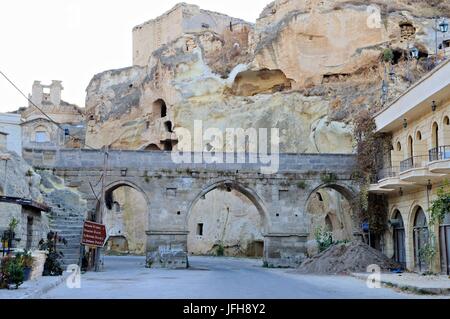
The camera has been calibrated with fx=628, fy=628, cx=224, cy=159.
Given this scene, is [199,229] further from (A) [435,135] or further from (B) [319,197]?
(A) [435,135]

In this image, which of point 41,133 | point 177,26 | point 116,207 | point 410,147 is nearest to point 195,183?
point 410,147

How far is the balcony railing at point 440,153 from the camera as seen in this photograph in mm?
19289

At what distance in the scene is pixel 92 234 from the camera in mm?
22281

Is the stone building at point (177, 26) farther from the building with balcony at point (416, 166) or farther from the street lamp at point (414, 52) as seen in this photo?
the building with balcony at point (416, 166)

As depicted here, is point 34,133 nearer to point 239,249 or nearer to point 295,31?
point 239,249

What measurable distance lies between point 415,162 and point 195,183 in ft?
32.8

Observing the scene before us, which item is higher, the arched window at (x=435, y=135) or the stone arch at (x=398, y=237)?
the arched window at (x=435, y=135)

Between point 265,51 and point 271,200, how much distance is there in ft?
54.2

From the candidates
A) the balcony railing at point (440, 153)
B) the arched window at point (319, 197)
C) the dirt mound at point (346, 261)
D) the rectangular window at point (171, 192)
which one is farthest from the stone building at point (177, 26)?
the balcony railing at point (440, 153)

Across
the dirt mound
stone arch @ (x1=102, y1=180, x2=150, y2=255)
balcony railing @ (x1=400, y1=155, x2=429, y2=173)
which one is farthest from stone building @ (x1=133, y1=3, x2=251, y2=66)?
the dirt mound

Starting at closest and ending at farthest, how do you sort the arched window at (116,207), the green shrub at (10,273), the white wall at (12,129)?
the green shrub at (10,273), the white wall at (12,129), the arched window at (116,207)

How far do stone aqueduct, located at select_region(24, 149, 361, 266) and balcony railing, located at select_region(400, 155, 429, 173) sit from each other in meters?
5.29

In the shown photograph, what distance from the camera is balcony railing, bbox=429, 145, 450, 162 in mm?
19289
